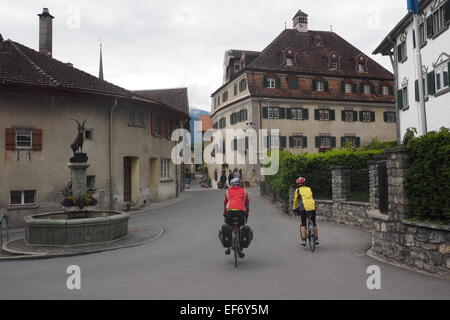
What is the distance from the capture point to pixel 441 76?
20641 mm

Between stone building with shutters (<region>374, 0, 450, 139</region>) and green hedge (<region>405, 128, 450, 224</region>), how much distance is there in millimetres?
10648

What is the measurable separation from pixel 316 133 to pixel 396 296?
3898cm

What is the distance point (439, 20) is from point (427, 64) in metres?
2.46

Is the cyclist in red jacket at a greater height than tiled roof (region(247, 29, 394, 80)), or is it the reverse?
tiled roof (region(247, 29, 394, 80))

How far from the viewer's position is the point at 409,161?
28.1 feet

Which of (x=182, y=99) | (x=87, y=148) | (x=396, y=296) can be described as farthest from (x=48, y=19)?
(x=396, y=296)

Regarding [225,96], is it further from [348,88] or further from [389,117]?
[389,117]

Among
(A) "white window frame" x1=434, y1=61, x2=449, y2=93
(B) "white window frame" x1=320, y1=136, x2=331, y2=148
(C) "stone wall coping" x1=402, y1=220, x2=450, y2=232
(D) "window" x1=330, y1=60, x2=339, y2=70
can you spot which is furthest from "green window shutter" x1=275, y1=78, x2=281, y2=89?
(C) "stone wall coping" x1=402, y1=220, x2=450, y2=232

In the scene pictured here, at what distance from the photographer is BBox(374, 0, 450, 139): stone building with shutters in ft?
66.1

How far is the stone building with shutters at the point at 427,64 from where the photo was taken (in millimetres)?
20156

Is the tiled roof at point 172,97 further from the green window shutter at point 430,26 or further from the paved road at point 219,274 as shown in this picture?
the paved road at point 219,274

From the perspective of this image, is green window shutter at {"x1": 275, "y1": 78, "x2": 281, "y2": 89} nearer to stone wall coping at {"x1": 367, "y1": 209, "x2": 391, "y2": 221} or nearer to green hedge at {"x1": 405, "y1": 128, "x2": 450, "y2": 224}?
stone wall coping at {"x1": 367, "y1": 209, "x2": 391, "y2": 221}

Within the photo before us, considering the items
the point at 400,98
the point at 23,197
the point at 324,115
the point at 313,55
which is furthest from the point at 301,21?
the point at 23,197
